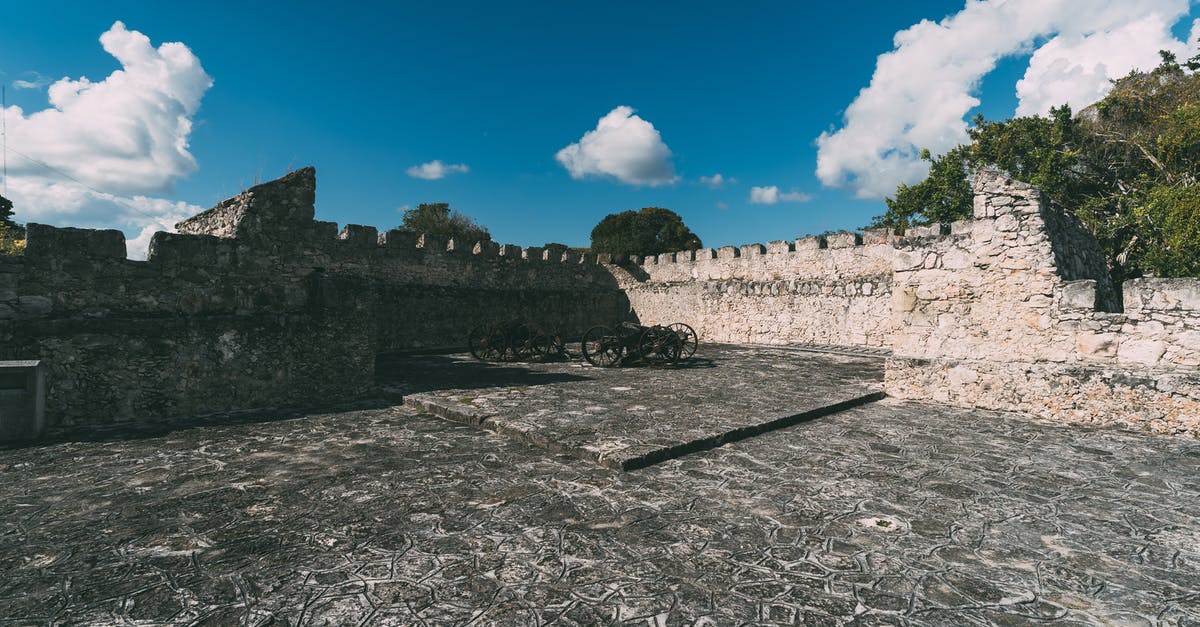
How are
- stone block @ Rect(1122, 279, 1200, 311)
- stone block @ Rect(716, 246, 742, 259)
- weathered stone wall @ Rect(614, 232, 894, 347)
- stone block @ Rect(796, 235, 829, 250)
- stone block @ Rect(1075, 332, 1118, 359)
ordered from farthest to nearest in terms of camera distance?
stone block @ Rect(716, 246, 742, 259) < stone block @ Rect(796, 235, 829, 250) < weathered stone wall @ Rect(614, 232, 894, 347) < stone block @ Rect(1075, 332, 1118, 359) < stone block @ Rect(1122, 279, 1200, 311)

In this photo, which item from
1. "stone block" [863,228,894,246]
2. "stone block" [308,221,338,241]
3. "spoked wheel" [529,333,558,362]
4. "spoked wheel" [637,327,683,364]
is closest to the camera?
"spoked wheel" [637,327,683,364]

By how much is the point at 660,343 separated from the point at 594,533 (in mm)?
7511

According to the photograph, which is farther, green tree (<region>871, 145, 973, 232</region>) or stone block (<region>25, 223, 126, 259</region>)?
green tree (<region>871, 145, 973, 232</region>)

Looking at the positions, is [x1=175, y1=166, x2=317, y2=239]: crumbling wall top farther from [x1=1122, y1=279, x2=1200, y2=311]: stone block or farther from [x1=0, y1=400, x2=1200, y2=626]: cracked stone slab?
[x1=1122, y1=279, x2=1200, y2=311]: stone block

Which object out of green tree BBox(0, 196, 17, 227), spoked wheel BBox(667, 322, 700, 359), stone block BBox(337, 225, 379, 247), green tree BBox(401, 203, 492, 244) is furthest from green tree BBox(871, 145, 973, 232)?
green tree BBox(0, 196, 17, 227)

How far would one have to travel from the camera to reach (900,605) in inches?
85.1

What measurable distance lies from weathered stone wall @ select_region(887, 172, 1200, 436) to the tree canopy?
11.2 metres

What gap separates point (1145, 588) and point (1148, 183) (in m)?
21.9

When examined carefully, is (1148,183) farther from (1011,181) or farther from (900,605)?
(900,605)

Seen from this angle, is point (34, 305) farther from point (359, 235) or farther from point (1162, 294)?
point (1162, 294)

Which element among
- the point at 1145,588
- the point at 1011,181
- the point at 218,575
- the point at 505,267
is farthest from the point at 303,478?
the point at 505,267

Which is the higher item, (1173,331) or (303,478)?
(1173,331)

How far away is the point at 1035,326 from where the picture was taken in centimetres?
585

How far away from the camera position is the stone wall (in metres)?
5.05
